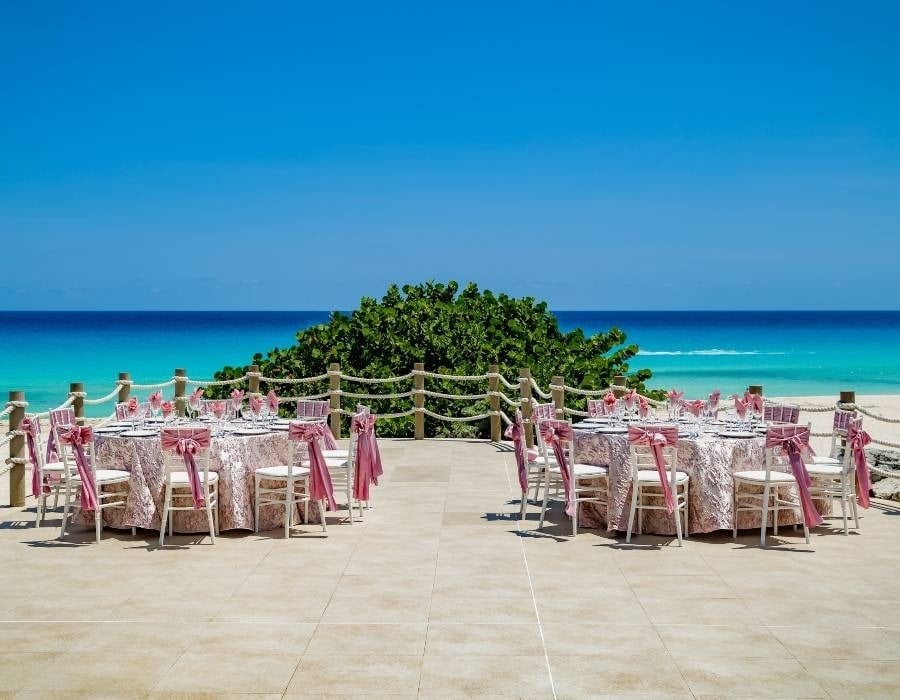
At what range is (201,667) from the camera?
5.58 m

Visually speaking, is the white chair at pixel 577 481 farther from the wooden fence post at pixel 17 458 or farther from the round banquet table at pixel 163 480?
the wooden fence post at pixel 17 458

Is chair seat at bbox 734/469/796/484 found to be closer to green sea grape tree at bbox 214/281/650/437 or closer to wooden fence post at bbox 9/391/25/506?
wooden fence post at bbox 9/391/25/506

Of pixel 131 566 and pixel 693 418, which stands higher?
pixel 693 418

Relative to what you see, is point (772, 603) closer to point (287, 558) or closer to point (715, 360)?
point (287, 558)

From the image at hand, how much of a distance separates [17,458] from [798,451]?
27.2 feet

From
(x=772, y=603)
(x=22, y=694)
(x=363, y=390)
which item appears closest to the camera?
(x=22, y=694)

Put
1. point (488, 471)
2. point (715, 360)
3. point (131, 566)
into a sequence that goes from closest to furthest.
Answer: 1. point (131, 566)
2. point (488, 471)
3. point (715, 360)

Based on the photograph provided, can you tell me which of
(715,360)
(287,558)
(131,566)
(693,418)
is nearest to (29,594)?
(131,566)

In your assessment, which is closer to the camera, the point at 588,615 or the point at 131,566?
the point at 588,615

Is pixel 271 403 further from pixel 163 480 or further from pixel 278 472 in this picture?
pixel 163 480

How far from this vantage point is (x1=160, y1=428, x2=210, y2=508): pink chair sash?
8656mm

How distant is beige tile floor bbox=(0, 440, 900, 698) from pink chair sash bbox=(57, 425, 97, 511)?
404 millimetres

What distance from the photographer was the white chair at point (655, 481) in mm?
8625

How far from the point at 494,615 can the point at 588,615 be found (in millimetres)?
642
